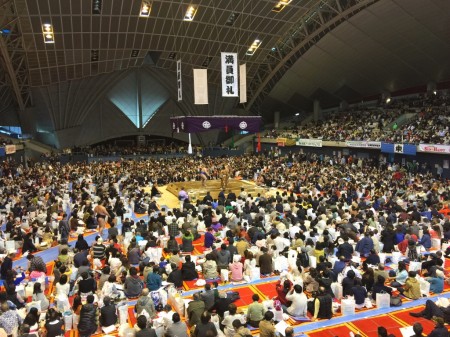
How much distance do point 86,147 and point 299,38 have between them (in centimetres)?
2642

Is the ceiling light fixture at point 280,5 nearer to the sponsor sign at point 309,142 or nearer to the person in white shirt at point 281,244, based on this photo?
the sponsor sign at point 309,142

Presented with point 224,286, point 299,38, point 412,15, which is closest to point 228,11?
point 299,38

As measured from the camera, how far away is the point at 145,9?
32.6 metres

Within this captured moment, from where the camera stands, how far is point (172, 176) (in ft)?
103

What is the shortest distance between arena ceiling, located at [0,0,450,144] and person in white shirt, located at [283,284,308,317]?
25902 mm

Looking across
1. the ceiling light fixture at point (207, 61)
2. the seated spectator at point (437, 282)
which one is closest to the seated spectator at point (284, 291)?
the seated spectator at point (437, 282)

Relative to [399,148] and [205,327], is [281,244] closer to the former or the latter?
[205,327]

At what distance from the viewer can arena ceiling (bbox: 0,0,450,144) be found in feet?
102

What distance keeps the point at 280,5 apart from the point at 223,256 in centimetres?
2742

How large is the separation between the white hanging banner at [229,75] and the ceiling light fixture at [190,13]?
1162 cm

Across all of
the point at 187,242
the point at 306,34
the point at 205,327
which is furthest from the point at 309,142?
the point at 205,327

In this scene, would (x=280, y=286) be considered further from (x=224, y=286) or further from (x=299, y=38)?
(x=299, y=38)

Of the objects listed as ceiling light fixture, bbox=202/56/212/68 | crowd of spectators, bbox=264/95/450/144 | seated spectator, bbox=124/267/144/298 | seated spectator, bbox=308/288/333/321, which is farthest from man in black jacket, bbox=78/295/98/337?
ceiling light fixture, bbox=202/56/212/68

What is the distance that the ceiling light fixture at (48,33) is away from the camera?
1256 inches
